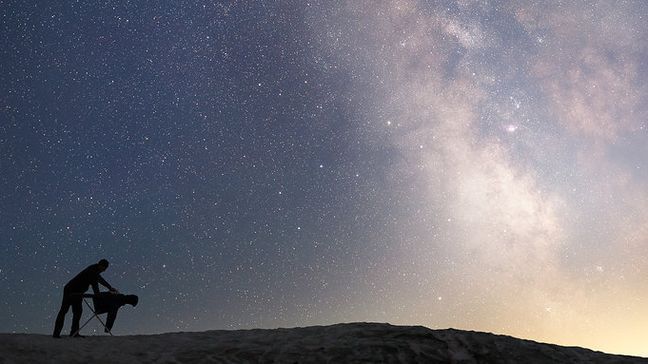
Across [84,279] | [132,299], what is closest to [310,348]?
[132,299]

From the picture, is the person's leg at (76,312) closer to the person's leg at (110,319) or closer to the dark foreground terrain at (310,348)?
the dark foreground terrain at (310,348)

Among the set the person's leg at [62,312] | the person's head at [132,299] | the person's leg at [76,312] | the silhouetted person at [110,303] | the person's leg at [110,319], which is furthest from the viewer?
the person's head at [132,299]

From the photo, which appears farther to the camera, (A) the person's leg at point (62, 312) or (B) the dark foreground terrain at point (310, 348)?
(A) the person's leg at point (62, 312)

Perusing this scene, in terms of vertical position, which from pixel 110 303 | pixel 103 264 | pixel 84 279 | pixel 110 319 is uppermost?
pixel 103 264

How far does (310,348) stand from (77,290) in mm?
5300

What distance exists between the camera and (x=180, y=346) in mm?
10359

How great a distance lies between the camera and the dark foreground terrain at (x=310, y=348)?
935 centimetres

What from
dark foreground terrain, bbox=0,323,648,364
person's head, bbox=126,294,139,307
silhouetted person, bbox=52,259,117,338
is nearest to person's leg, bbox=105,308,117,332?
person's head, bbox=126,294,139,307

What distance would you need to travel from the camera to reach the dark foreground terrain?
30.7 feet

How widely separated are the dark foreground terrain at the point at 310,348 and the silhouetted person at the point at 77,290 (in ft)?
1.63

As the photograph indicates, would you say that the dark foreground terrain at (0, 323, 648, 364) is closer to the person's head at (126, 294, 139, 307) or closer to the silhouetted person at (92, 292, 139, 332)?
the silhouetted person at (92, 292, 139, 332)

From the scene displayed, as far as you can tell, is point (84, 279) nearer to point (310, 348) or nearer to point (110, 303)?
point (110, 303)

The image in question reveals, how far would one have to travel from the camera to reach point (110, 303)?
1135 centimetres

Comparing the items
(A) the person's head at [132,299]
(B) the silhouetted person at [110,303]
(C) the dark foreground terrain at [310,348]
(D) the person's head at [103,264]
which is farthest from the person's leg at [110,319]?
(D) the person's head at [103,264]
